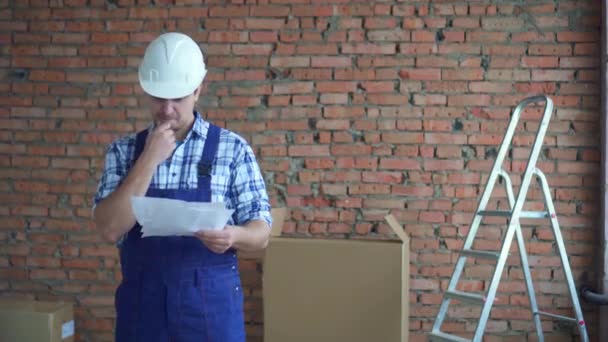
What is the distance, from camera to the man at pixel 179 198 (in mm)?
1646

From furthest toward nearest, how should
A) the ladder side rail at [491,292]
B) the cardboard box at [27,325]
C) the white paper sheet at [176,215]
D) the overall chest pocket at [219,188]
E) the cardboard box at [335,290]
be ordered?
the cardboard box at [27,325] → the cardboard box at [335,290] → the ladder side rail at [491,292] → the overall chest pocket at [219,188] → the white paper sheet at [176,215]

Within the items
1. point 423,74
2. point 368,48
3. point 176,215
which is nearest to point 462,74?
point 423,74

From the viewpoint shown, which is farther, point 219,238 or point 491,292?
point 491,292

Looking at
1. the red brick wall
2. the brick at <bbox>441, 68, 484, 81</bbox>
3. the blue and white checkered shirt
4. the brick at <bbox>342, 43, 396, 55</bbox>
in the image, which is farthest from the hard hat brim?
the brick at <bbox>441, 68, 484, 81</bbox>

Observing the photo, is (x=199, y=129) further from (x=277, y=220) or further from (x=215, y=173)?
(x=277, y=220)

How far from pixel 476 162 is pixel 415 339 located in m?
1.00

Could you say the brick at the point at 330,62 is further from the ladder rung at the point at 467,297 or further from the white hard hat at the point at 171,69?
the white hard hat at the point at 171,69

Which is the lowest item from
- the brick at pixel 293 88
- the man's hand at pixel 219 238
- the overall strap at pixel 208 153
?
the man's hand at pixel 219 238

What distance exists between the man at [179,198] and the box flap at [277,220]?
49.5 inches

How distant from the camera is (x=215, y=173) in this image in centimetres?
174

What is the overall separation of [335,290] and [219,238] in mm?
1332

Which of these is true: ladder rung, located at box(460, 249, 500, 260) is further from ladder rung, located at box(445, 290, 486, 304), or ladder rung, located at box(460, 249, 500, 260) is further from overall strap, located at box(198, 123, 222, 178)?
overall strap, located at box(198, 123, 222, 178)

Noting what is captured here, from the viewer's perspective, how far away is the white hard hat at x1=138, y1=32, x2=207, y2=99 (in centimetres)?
174

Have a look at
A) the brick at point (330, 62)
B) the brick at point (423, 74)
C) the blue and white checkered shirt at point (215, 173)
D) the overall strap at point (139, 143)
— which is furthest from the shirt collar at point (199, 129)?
the brick at point (423, 74)
